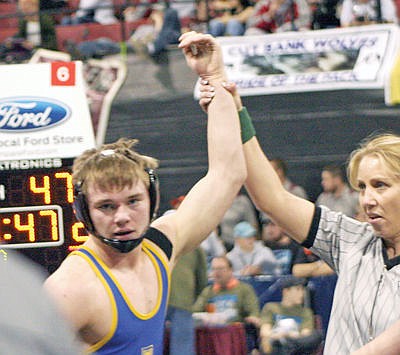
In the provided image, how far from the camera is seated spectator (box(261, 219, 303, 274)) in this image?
834cm

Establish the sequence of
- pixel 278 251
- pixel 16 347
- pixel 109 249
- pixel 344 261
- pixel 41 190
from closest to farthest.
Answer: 1. pixel 16 347
2. pixel 109 249
3. pixel 344 261
4. pixel 41 190
5. pixel 278 251

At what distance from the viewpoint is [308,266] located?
26.4ft

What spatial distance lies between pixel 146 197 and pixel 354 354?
78 centimetres

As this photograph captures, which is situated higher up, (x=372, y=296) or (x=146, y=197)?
(x=146, y=197)

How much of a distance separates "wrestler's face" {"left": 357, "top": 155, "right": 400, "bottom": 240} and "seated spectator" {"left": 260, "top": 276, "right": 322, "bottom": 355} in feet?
14.0

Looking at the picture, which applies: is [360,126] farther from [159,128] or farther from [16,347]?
[16,347]

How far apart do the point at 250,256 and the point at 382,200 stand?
543 cm

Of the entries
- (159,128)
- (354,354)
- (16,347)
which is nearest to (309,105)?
(159,128)

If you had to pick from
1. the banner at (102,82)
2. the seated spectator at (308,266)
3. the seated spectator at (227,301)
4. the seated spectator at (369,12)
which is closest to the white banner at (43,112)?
the seated spectator at (227,301)

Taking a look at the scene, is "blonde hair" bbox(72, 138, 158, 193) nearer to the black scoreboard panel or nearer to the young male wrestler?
the young male wrestler

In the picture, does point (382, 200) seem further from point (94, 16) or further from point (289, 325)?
point (94, 16)

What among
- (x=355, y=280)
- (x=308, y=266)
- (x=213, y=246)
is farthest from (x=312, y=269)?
(x=355, y=280)

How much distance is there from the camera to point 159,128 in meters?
9.98

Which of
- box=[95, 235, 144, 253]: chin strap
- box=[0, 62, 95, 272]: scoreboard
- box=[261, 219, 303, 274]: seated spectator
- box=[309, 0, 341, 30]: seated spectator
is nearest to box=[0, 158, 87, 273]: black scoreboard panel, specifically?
box=[0, 62, 95, 272]: scoreboard
